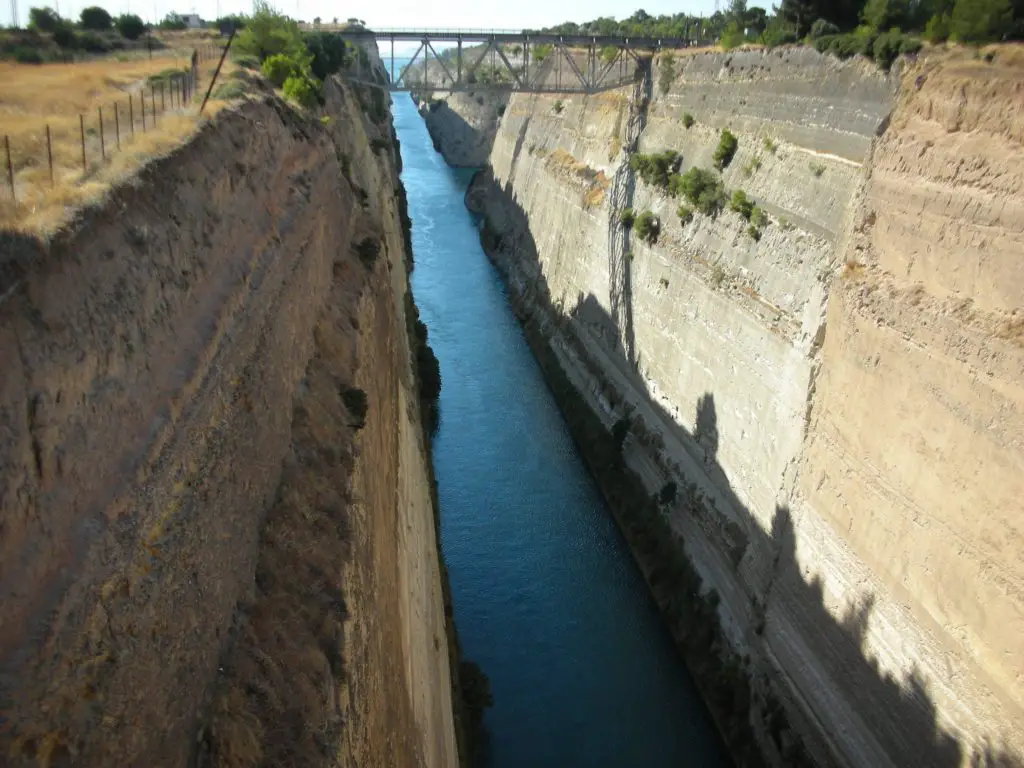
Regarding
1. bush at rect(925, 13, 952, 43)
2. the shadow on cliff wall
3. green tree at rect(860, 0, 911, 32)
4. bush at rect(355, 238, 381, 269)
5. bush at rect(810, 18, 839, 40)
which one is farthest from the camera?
bush at rect(810, 18, 839, 40)

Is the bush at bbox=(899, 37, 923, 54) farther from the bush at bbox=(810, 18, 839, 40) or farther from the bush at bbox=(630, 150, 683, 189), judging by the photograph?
the bush at bbox=(630, 150, 683, 189)

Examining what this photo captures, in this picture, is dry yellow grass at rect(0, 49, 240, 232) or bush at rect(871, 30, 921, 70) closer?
dry yellow grass at rect(0, 49, 240, 232)

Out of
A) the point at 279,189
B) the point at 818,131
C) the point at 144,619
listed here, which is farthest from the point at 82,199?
the point at 818,131

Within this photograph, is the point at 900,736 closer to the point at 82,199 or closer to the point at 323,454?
the point at 323,454

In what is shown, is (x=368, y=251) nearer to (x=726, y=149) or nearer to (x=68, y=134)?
(x=68, y=134)

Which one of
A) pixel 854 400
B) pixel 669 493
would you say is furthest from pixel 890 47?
pixel 669 493

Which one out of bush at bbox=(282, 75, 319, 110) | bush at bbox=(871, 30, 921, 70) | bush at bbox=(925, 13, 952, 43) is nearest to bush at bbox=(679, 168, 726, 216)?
bush at bbox=(871, 30, 921, 70)
